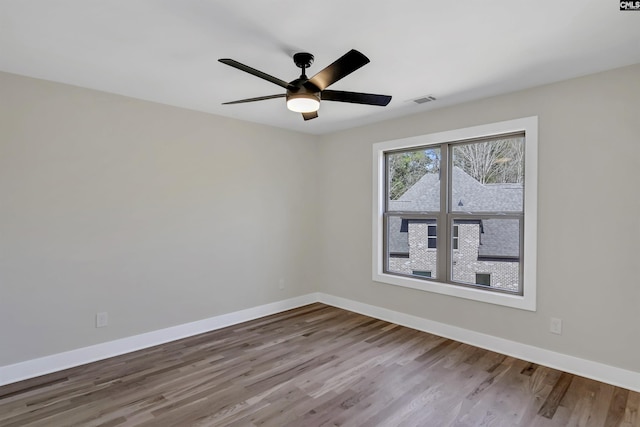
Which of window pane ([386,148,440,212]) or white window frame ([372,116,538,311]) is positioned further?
window pane ([386,148,440,212])

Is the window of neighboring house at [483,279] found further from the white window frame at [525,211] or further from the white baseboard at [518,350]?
the white baseboard at [518,350]

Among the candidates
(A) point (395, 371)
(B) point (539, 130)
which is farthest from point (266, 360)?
(B) point (539, 130)

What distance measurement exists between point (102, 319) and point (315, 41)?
123 inches

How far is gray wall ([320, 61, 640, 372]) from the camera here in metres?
2.56

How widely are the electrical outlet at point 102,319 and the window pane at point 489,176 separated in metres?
3.75

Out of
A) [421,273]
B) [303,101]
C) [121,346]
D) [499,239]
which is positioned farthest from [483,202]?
[121,346]

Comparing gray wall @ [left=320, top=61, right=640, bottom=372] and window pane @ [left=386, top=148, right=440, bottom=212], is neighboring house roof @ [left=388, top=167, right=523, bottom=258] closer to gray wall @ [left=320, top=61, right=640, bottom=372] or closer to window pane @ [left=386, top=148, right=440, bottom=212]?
window pane @ [left=386, top=148, right=440, bottom=212]

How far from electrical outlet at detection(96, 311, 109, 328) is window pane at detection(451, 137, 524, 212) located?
3746 mm

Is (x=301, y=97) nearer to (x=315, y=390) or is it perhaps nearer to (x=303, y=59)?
(x=303, y=59)

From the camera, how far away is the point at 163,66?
2.57 m

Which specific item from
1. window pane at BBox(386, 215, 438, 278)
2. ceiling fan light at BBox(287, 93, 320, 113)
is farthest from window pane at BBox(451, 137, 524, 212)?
ceiling fan light at BBox(287, 93, 320, 113)

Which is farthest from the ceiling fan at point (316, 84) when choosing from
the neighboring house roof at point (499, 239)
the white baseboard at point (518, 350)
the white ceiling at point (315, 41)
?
the white baseboard at point (518, 350)

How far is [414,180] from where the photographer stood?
13.4ft

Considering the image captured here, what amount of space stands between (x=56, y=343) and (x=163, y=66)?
2562mm
